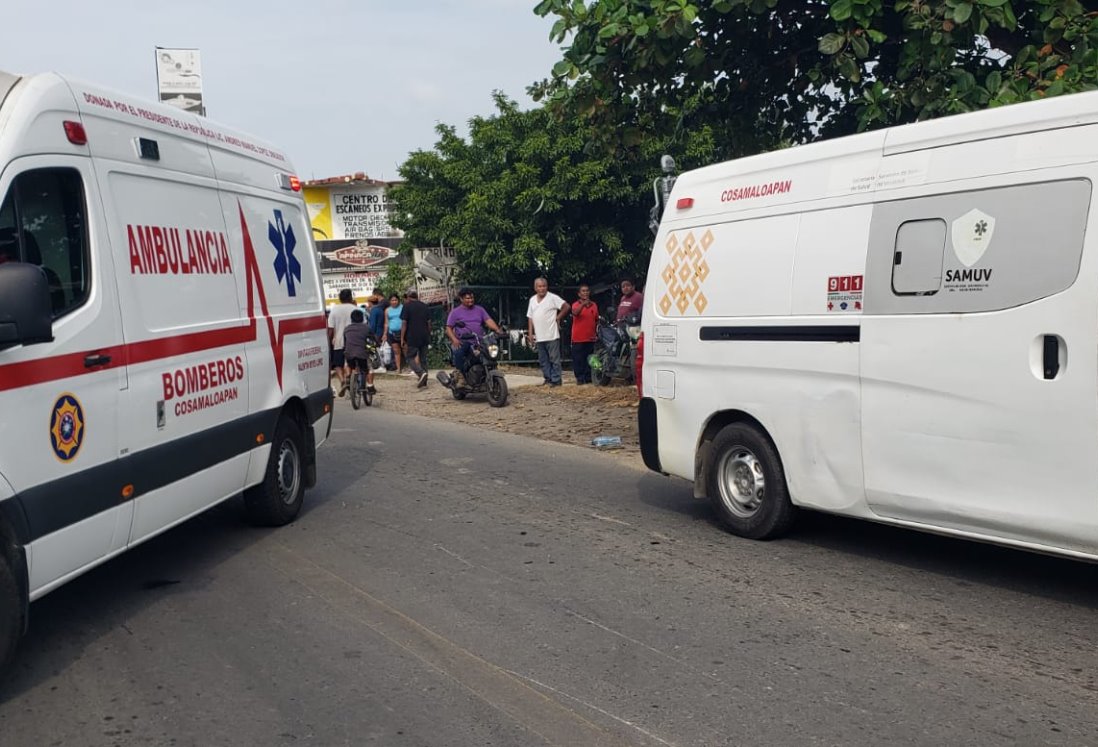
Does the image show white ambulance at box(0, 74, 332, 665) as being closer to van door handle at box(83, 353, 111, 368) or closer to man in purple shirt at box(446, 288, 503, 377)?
van door handle at box(83, 353, 111, 368)

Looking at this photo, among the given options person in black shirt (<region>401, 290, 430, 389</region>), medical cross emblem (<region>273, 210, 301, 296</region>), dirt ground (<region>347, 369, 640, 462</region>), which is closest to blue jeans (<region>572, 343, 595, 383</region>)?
dirt ground (<region>347, 369, 640, 462</region>)

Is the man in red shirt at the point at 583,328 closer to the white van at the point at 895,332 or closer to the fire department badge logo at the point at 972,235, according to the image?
the white van at the point at 895,332

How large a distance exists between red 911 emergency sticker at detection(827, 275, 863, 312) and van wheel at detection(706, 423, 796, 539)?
3.57 feet

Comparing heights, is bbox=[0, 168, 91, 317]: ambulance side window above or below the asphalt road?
above

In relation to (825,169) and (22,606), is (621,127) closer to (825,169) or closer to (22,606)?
(825,169)

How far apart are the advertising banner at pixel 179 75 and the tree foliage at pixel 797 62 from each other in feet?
42.9

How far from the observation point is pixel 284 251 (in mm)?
8180

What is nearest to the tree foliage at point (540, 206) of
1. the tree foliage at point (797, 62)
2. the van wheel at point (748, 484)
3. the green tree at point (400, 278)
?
the green tree at point (400, 278)

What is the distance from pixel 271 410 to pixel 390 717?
3.69 m

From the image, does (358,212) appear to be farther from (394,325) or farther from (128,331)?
(128,331)

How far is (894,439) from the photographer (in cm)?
615

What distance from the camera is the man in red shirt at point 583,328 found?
17.2m

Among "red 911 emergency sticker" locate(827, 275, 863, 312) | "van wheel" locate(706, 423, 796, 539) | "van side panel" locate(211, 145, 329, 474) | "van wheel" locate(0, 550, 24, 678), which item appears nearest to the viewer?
"van wheel" locate(0, 550, 24, 678)

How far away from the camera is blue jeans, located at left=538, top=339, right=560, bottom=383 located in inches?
682
